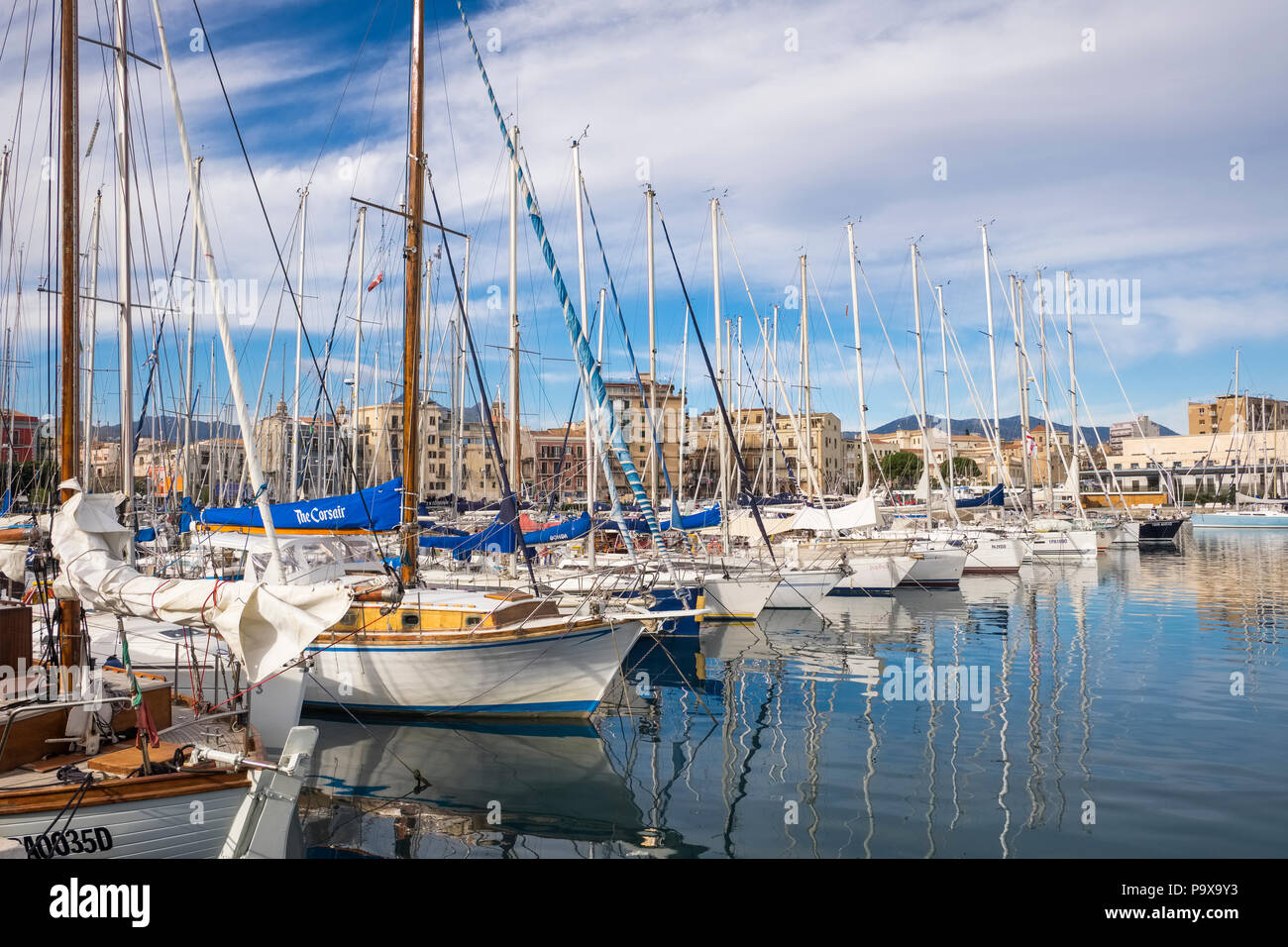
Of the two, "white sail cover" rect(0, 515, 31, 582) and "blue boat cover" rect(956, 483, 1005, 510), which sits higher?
"white sail cover" rect(0, 515, 31, 582)

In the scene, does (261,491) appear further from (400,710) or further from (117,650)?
(117,650)

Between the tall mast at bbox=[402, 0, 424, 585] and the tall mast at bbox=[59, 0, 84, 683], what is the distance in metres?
6.12

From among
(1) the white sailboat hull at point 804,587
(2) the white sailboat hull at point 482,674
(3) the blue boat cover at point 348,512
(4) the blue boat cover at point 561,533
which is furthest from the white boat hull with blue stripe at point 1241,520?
(3) the blue boat cover at point 348,512

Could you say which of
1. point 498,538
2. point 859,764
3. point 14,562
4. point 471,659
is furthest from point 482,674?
point 14,562

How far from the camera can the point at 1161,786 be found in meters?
12.3

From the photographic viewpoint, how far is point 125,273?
17188 mm

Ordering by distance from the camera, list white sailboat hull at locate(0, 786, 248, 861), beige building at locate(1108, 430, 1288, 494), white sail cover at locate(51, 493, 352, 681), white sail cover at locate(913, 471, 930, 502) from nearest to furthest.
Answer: white sailboat hull at locate(0, 786, 248, 861) → white sail cover at locate(51, 493, 352, 681) → white sail cover at locate(913, 471, 930, 502) → beige building at locate(1108, 430, 1288, 494)

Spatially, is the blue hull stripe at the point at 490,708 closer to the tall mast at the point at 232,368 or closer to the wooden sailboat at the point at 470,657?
the wooden sailboat at the point at 470,657

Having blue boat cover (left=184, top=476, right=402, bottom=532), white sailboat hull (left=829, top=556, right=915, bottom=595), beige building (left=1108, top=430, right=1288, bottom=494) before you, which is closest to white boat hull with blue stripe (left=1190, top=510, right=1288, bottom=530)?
beige building (left=1108, top=430, right=1288, bottom=494)

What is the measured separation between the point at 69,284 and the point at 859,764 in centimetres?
1290

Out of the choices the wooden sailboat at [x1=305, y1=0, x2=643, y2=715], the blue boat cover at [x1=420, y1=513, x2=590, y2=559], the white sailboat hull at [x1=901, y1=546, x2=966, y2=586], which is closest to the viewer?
the wooden sailboat at [x1=305, y1=0, x2=643, y2=715]

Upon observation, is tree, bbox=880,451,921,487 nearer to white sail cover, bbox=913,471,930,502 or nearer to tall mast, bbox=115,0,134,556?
white sail cover, bbox=913,471,930,502

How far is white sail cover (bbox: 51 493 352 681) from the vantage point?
32.8 ft
